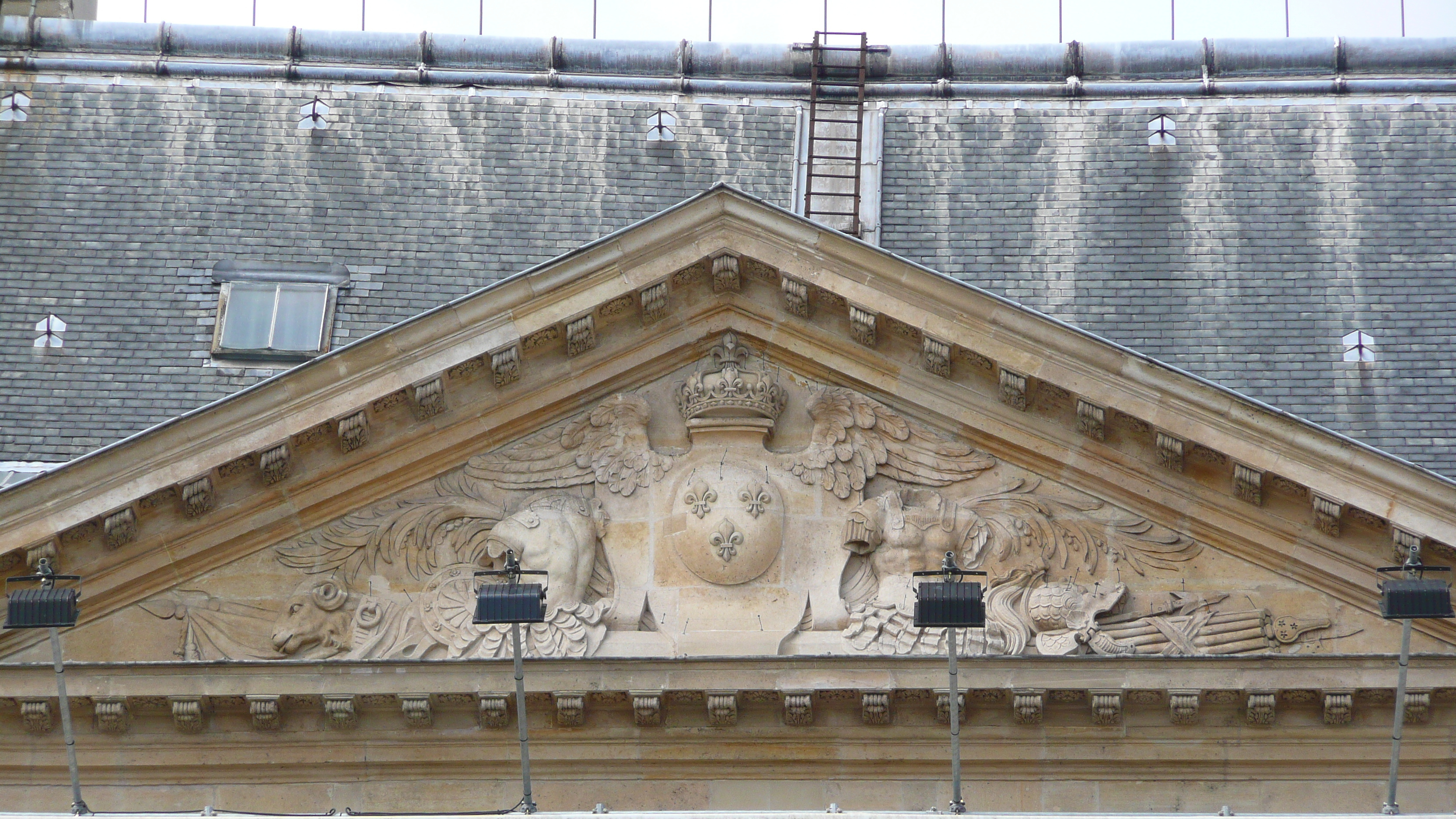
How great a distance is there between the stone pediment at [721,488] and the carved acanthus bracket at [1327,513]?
27mm

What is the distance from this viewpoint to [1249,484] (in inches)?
822

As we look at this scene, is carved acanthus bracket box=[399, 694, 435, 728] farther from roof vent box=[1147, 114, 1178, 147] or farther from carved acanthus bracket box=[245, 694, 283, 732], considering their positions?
roof vent box=[1147, 114, 1178, 147]

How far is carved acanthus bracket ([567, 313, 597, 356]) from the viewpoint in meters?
21.5

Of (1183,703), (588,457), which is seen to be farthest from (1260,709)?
(588,457)

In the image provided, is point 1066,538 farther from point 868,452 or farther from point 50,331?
point 50,331

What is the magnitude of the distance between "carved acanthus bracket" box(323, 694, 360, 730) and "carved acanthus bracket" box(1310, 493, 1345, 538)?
23.9 feet

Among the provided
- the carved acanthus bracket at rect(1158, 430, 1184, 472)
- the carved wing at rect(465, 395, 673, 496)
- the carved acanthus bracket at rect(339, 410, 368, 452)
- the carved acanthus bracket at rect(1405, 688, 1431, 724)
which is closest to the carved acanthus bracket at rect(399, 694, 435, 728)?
the carved wing at rect(465, 395, 673, 496)

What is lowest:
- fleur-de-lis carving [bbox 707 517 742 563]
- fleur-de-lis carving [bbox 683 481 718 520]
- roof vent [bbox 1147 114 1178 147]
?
fleur-de-lis carving [bbox 707 517 742 563]

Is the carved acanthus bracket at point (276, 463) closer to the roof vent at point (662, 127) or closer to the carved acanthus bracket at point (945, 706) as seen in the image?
the carved acanthus bracket at point (945, 706)

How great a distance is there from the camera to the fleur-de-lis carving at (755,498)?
21.3 m

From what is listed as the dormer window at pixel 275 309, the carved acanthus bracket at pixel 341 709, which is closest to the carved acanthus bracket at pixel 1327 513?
the carved acanthus bracket at pixel 341 709

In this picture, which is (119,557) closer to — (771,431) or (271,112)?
(771,431)

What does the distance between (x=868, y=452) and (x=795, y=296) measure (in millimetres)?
1343

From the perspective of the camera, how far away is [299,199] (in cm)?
2553
